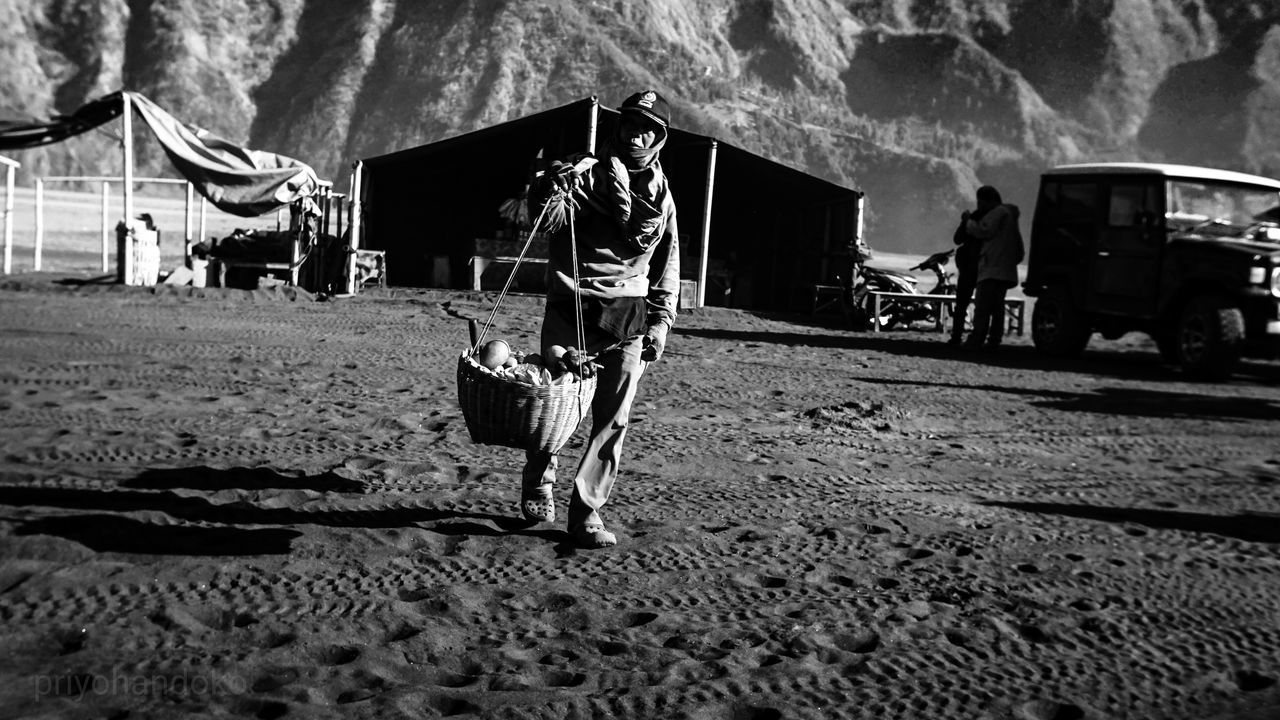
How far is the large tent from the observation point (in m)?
21.5

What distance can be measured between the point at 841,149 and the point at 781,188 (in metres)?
48.1

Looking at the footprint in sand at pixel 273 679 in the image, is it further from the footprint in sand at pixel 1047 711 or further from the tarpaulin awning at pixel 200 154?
the tarpaulin awning at pixel 200 154

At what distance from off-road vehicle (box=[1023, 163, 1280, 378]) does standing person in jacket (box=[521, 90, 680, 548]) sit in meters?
9.06

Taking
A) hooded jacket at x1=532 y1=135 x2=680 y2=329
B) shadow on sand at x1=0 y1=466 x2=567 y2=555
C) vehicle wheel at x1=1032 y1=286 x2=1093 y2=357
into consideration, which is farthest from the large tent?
hooded jacket at x1=532 y1=135 x2=680 y2=329

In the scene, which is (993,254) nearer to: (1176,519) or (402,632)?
(1176,519)

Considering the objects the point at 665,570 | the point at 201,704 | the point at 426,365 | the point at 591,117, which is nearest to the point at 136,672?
the point at 201,704

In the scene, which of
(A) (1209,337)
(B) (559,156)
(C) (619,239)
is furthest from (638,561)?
(B) (559,156)

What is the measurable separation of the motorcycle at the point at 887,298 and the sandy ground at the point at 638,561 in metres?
7.87

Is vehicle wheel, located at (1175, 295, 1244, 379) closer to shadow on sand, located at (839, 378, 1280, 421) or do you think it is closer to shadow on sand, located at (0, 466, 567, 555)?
shadow on sand, located at (839, 378, 1280, 421)

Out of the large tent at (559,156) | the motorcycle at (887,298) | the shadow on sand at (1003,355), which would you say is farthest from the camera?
the large tent at (559,156)

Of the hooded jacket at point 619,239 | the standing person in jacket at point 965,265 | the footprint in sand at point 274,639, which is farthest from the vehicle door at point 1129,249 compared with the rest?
the footprint in sand at point 274,639

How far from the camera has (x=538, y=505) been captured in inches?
211

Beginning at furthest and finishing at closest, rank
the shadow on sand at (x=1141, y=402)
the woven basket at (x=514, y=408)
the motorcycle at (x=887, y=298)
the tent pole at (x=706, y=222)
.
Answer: the tent pole at (x=706, y=222)
the motorcycle at (x=887, y=298)
the shadow on sand at (x=1141, y=402)
the woven basket at (x=514, y=408)

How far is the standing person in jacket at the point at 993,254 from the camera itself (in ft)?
45.1
